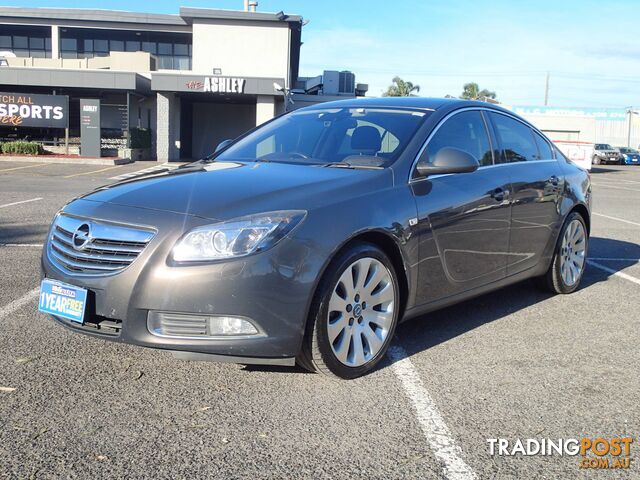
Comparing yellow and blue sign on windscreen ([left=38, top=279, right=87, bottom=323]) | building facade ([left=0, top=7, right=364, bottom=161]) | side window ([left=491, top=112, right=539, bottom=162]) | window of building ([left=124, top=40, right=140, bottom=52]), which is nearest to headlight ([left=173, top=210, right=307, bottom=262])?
A: yellow and blue sign on windscreen ([left=38, top=279, right=87, bottom=323])

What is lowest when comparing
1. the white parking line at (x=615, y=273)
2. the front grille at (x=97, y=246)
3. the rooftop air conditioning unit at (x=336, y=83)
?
the white parking line at (x=615, y=273)

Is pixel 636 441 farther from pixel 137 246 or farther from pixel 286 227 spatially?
pixel 137 246

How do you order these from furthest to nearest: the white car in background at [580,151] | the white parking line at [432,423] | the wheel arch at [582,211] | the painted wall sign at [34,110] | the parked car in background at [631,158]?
the parked car in background at [631,158] → the white car in background at [580,151] → the painted wall sign at [34,110] → the wheel arch at [582,211] → the white parking line at [432,423]

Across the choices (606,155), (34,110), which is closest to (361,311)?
(34,110)

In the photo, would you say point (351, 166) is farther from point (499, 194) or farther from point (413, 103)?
point (499, 194)

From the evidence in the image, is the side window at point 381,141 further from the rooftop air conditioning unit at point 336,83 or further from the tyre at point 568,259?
the rooftop air conditioning unit at point 336,83

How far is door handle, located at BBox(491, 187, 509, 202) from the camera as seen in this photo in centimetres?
462

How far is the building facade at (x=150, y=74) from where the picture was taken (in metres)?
28.7

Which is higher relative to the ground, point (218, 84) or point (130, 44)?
point (130, 44)

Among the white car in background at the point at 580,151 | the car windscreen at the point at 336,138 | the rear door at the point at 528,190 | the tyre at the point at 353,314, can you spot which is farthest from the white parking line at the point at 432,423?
the white car in background at the point at 580,151

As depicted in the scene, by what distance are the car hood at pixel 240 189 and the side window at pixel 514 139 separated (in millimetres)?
1622

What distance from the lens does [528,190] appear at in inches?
199

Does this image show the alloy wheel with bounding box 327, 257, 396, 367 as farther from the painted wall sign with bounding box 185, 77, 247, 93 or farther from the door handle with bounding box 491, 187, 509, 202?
the painted wall sign with bounding box 185, 77, 247, 93

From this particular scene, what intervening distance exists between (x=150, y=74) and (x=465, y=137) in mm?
29439
